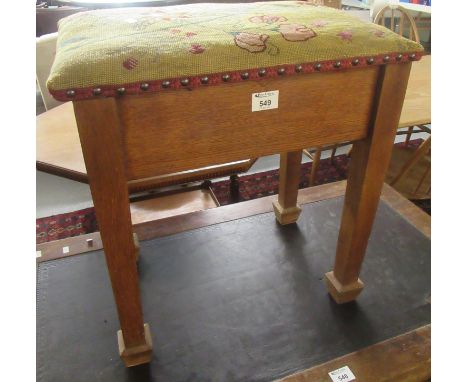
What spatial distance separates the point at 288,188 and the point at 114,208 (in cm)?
62

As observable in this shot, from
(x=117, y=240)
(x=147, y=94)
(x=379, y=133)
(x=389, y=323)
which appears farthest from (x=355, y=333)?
(x=147, y=94)

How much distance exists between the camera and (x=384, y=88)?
0.66 m

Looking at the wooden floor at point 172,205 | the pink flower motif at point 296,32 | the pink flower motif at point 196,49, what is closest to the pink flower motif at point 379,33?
the pink flower motif at point 296,32

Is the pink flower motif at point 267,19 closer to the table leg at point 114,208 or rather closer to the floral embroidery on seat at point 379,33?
the floral embroidery on seat at point 379,33

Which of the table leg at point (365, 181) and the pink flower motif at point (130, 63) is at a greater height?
the pink flower motif at point (130, 63)

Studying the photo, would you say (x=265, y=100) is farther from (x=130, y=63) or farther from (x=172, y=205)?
(x=172, y=205)

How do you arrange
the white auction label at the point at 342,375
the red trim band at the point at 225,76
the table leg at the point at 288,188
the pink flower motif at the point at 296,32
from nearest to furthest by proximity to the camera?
the red trim band at the point at 225,76 < the pink flower motif at the point at 296,32 < the white auction label at the point at 342,375 < the table leg at the point at 288,188

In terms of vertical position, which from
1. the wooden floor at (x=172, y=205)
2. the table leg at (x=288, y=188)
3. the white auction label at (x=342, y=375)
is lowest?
the wooden floor at (x=172, y=205)

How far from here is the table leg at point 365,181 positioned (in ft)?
2.18

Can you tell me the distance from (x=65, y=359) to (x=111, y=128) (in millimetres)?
530

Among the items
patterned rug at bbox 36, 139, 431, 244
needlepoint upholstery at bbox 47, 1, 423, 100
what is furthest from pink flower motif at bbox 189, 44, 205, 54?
patterned rug at bbox 36, 139, 431, 244

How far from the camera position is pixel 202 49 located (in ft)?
1.82

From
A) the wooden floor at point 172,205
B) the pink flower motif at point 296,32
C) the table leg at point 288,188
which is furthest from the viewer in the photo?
the wooden floor at point 172,205

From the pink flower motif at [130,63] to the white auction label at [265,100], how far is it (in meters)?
0.18
